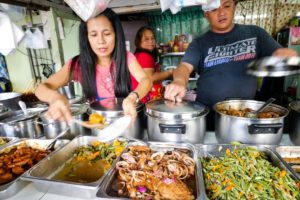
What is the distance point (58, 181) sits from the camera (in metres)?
1.14

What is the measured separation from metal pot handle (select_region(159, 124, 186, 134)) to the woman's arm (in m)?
0.68

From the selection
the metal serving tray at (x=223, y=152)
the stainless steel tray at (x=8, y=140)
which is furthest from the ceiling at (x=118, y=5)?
the metal serving tray at (x=223, y=152)

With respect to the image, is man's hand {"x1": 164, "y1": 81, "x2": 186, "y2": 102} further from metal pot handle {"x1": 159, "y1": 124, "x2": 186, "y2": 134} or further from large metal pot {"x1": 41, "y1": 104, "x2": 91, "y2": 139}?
large metal pot {"x1": 41, "y1": 104, "x2": 91, "y2": 139}

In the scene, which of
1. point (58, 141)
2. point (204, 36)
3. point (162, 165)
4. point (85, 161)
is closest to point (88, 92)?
point (58, 141)

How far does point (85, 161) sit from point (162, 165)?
59 cm

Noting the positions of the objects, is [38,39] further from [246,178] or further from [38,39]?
[246,178]

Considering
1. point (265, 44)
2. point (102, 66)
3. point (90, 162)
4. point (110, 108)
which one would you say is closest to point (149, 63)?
point (102, 66)

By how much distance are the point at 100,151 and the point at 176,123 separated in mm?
642

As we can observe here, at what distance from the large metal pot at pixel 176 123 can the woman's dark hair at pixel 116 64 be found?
63 cm

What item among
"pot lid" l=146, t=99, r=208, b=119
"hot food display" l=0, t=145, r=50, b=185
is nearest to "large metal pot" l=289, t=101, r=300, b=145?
"pot lid" l=146, t=99, r=208, b=119

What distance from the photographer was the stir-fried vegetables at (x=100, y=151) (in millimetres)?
1549

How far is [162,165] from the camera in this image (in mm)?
1339

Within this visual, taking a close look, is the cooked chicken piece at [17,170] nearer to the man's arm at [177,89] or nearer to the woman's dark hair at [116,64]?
the woman's dark hair at [116,64]

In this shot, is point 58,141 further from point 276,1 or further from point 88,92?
point 276,1
